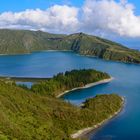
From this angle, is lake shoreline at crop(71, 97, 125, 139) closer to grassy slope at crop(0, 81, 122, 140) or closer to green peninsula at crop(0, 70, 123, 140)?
green peninsula at crop(0, 70, 123, 140)

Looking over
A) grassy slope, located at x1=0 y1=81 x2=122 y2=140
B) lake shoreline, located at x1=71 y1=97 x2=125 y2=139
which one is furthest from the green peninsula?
lake shoreline, located at x1=71 y1=97 x2=125 y2=139

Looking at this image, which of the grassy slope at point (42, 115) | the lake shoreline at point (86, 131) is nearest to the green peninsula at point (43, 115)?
the grassy slope at point (42, 115)

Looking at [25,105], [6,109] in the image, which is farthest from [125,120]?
[6,109]

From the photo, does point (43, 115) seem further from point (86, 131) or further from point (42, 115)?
point (86, 131)

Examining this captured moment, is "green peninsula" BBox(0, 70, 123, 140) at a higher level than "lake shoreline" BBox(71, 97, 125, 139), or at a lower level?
higher

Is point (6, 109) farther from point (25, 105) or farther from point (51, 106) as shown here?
point (51, 106)

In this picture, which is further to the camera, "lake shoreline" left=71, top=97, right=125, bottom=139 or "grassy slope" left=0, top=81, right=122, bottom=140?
"lake shoreline" left=71, top=97, right=125, bottom=139

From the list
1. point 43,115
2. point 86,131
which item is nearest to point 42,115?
point 43,115

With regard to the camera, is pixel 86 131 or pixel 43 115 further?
pixel 86 131
